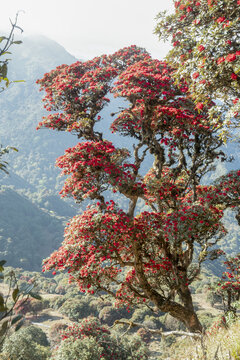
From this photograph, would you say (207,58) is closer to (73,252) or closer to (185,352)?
(185,352)

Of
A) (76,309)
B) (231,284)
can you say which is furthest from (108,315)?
(231,284)

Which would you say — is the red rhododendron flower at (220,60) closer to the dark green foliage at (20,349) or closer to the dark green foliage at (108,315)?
the dark green foliage at (20,349)

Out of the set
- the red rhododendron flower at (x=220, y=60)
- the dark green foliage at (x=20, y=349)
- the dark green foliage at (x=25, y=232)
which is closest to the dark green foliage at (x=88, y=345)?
the dark green foliage at (x=20, y=349)

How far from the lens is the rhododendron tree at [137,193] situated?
7.64 m

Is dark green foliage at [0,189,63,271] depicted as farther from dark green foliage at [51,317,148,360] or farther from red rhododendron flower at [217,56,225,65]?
red rhododendron flower at [217,56,225,65]

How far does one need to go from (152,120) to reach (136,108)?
2.75 feet

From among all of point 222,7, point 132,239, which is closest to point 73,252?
point 132,239

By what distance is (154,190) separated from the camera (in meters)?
8.66

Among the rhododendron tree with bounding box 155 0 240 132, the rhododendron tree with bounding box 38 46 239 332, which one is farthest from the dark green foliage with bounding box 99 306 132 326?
the rhododendron tree with bounding box 155 0 240 132

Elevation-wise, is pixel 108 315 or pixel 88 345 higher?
pixel 108 315

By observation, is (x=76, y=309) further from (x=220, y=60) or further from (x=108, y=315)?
(x=220, y=60)

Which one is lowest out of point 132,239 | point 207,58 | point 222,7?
point 132,239

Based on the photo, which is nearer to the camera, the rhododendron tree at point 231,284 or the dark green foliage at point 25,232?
the rhododendron tree at point 231,284

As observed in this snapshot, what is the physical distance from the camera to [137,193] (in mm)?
8406
